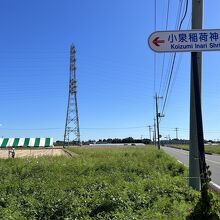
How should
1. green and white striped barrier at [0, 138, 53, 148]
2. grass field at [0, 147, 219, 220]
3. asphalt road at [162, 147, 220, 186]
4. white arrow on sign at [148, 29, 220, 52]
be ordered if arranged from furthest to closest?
1. green and white striped barrier at [0, 138, 53, 148]
2. asphalt road at [162, 147, 220, 186]
3. grass field at [0, 147, 219, 220]
4. white arrow on sign at [148, 29, 220, 52]

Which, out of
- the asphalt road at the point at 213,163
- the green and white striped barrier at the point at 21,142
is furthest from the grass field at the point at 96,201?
the green and white striped barrier at the point at 21,142

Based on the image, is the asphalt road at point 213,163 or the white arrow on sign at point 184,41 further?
the asphalt road at point 213,163

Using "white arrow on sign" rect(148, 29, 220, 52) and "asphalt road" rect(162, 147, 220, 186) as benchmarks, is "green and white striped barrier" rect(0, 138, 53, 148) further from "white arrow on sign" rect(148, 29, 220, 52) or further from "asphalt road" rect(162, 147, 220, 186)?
"white arrow on sign" rect(148, 29, 220, 52)

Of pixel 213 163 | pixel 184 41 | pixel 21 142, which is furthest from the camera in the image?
pixel 21 142

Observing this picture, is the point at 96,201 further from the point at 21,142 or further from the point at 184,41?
the point at 21,142

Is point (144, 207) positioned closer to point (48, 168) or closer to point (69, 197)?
point (69, 197)

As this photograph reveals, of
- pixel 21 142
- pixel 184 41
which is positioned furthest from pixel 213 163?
pixel 184 41

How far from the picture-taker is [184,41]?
7.04 m

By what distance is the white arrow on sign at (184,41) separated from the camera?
6.98 m

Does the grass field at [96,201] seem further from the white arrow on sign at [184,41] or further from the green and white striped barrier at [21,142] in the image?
the green and white striped barrier at [21,142]

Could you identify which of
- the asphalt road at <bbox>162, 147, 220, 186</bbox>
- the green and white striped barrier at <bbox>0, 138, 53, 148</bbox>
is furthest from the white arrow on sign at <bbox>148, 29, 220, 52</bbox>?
the green and white striped barrier at <bbox>0, 138, 53, 148</bbox>

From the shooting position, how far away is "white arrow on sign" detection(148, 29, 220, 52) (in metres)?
6.98

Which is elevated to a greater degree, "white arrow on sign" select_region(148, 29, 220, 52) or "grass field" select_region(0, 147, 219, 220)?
"white arrow on sign" select_region(148, 29, 220, 52)

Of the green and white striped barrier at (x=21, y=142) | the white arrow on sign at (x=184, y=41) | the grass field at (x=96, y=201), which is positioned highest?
the white arrow on sign at (x=184, y=41)
